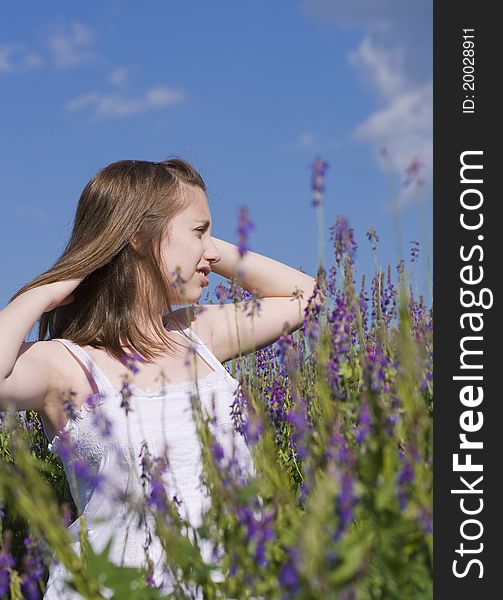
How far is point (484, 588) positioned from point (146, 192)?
2.01 metres

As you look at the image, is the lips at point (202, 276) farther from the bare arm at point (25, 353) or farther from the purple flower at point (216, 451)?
the purple flower at point (216, 451)

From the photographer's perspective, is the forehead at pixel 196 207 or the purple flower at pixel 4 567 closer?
the purple flower at pixel 4 567

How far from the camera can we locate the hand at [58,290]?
289 cm

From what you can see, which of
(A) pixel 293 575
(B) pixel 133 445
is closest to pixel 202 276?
(B) pixel 133 445

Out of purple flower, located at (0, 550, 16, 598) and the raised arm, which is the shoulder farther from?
purple flower, located at (0, 550, 16, 598)

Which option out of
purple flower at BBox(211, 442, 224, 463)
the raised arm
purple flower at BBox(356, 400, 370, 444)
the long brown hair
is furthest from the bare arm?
purple flower at BBox(356, 400, 370, 444)

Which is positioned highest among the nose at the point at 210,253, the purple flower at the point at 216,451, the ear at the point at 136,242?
the ear at the point at 136,242

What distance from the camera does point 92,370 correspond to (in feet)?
9.37

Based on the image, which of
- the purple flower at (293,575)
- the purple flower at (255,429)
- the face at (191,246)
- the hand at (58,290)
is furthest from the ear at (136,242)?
the purple flower at (293,575)

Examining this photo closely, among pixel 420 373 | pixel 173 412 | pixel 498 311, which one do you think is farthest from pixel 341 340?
pixel 173 412

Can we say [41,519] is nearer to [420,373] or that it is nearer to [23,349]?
[420,373]

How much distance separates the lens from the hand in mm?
2891

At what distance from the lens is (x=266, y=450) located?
5.52 feet

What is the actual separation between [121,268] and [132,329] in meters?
0.22
